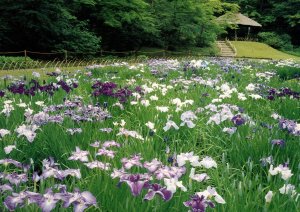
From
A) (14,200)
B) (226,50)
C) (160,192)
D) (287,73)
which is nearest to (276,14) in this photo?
(226,50)

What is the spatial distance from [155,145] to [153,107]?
4.02ft

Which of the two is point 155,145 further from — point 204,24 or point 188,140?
point 204,24

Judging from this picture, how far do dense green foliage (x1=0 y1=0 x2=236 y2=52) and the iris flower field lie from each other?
17060 millimetres

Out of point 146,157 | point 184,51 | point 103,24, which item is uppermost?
point 103,24

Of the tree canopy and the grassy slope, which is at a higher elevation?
the tree canopy

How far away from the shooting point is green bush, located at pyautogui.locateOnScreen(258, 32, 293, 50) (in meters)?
51.7

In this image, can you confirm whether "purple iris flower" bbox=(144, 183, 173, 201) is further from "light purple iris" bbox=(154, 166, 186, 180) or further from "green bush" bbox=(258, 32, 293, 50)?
"green bush" bbox=(258, 32, 293, 50)

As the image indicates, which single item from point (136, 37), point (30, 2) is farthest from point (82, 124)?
point (136, 37)

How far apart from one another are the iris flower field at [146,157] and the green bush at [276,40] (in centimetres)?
5017

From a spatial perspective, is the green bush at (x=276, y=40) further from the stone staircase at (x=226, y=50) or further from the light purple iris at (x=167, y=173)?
the light purple iris at (x=167, y=173)

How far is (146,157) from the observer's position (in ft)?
8.33

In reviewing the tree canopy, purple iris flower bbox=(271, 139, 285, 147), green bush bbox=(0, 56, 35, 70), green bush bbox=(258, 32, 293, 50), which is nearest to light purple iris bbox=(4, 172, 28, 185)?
purple iris flower bbox=(271, 139, 285, 147)

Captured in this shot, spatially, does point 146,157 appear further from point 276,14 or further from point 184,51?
point 276,14

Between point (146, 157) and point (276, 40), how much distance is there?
53898 millimetres
